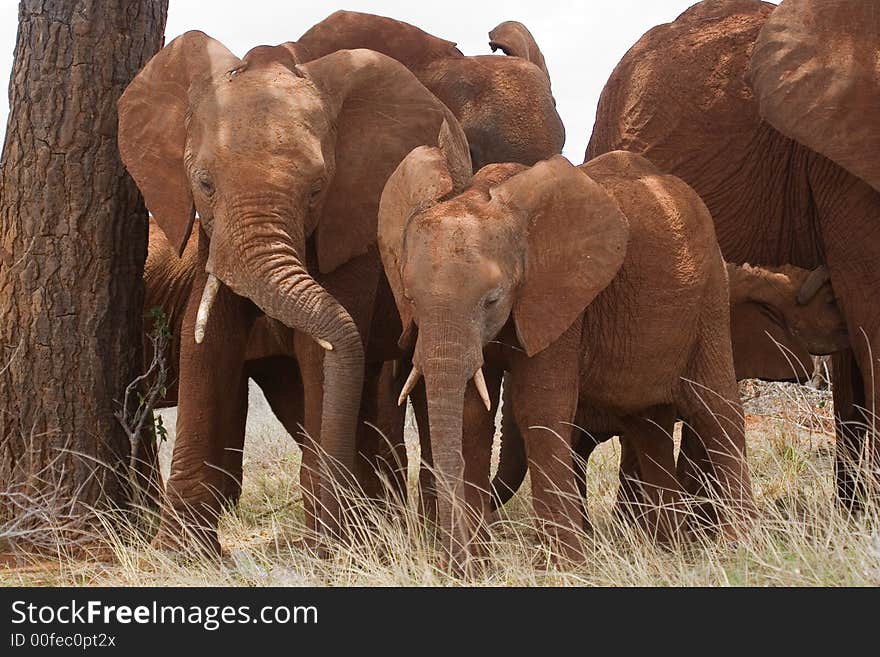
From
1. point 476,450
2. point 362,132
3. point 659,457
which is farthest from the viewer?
point 659,457

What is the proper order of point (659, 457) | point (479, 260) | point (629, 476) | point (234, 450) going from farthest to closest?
point (629, 476), point (234, 450), point (659, 457), point (479, 260)

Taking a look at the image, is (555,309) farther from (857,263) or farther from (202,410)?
(857,263)

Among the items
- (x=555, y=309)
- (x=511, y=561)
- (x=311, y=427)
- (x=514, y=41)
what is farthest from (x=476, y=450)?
(x=514, y=41)

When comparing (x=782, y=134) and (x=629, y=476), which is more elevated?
(x=782, y=134)

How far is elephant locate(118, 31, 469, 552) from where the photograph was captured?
649cm

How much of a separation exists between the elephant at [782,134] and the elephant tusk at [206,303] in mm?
3124

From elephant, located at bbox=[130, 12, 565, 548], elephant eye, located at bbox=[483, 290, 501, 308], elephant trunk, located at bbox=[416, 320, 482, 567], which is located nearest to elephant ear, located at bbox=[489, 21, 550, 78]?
elephant, located at bbox=[130, 12, 565, 548]

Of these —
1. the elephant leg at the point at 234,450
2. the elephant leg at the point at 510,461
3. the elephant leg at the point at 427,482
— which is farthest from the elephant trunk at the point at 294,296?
the elephant leg at the point at 510,461

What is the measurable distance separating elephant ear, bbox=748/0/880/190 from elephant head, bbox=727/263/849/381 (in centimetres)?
73

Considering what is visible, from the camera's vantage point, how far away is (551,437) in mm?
6363

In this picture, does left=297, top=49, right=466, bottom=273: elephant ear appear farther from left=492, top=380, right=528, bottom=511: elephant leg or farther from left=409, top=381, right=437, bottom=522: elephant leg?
left=492, top=380, right=528, bottom=511: elephant leg

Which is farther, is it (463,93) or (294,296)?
(463,93)

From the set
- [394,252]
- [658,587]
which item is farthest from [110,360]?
[658,587]

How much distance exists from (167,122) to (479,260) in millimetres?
1873
